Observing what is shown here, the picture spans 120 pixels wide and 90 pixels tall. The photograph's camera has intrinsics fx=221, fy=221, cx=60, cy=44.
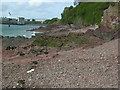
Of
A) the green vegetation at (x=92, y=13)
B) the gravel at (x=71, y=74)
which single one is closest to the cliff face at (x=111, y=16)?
the green vegetation at (x=92, y=13)

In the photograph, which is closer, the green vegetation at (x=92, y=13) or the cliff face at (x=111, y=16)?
the cliff face at (x=111, y=16)

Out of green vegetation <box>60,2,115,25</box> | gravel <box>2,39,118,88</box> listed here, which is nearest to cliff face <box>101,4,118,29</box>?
green vegetation <box>60,2,115,25</box>

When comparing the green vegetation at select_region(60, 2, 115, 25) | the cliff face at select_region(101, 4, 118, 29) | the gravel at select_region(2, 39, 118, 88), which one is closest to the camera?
the gravel at select_region(2, 39, 118, 88)

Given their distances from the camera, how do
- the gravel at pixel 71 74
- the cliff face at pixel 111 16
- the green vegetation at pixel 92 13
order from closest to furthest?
the gravel at pixel 71 74
the cliff face at pixel 111 16
the green vegetation at pixel 92 13

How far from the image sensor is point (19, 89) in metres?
9.34

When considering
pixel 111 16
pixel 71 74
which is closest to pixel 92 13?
pixel 111 16

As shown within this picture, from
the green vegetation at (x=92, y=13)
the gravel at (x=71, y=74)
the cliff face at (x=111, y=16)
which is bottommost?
the gravel at (x=71, y=74)

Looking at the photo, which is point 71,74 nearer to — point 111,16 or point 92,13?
point 111,16

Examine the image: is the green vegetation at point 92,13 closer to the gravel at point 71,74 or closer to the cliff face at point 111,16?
the cliff face at point 111,16

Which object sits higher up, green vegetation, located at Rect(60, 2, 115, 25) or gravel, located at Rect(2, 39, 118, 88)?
green vegetation, located at Rect(60, 2, 115, 25)

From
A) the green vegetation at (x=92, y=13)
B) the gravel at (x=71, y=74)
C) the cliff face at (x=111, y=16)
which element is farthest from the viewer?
the green vegetation at (x=92, y=13)

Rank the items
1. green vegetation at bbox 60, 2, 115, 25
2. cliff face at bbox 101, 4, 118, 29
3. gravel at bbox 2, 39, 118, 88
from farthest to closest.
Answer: green vegetation at bbox 60, 2, 115, 25 < cliff face at bbox 101, 4, 118, 29 < gravel at bbox 2, 39, 118, 88

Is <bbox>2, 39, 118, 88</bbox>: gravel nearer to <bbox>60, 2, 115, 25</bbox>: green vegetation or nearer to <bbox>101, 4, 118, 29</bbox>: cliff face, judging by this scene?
<bbox>101, 4, 118, 29</bbox>: cliff face

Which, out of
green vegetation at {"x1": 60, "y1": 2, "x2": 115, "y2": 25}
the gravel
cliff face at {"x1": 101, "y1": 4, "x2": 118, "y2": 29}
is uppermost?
green vegetation at {"x1": 60, "y1": 2, "x2": 115, "y2": 25}
